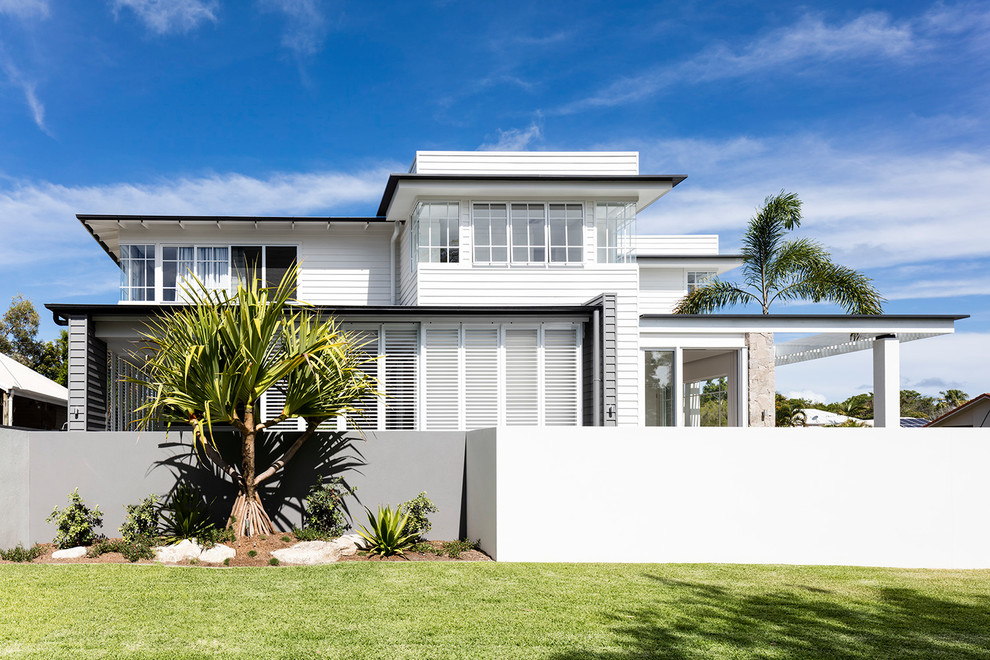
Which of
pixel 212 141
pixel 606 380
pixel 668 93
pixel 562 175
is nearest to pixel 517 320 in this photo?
pixel 606 380

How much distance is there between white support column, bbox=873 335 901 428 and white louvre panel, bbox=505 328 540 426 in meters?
6.99

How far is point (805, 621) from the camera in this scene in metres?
6.82

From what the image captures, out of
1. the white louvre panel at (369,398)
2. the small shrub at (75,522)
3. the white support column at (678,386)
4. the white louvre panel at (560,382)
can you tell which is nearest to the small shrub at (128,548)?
the small shrub at (75,522)

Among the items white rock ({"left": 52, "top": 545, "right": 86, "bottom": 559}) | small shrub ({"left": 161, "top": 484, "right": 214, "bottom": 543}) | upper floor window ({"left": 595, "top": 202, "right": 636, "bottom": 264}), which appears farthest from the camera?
upper floor window ({"left": 595, "top": 202, "right": 636, "bottom": 264})

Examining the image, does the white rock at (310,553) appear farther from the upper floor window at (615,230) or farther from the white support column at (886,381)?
the white support column at (886,381)

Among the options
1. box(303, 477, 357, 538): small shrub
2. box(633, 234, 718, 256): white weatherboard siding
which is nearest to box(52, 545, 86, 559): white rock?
box(303, 477, 357, 538): small shrub

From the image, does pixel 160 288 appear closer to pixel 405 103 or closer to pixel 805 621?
pixel 405 103

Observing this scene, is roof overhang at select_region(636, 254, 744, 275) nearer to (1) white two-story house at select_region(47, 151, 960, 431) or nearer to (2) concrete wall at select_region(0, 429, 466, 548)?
(1) white two-story house at select_region(47, 151, 960, 431)

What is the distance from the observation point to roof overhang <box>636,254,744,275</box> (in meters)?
23.7

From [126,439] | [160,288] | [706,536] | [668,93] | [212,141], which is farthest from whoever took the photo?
[212,141]

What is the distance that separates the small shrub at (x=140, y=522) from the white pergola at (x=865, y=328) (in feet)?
33.7

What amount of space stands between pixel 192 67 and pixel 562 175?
510 inches

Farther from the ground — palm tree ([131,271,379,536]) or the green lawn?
palm tree ([131,271,379,536])

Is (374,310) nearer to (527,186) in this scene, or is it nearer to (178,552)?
(527,186)
